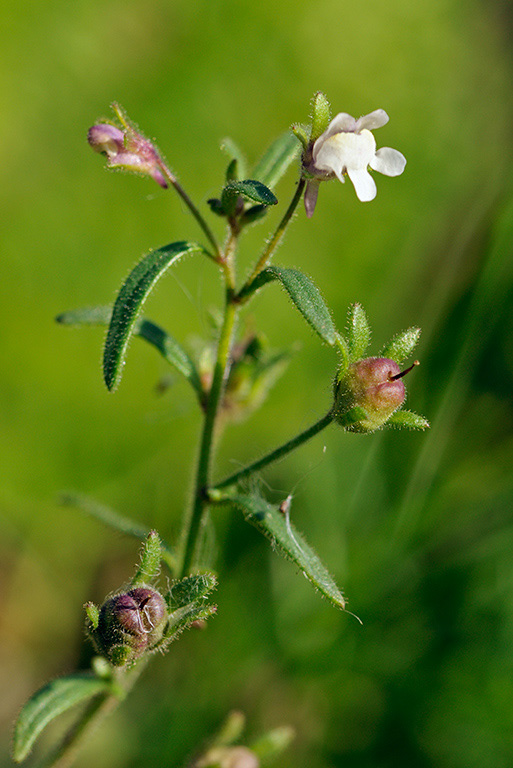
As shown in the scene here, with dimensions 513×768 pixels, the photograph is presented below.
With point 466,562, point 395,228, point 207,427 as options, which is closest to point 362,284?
point 395,228

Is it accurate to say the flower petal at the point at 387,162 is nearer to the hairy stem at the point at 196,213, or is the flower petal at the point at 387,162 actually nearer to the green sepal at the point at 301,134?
the green sepal at the point at 301,134

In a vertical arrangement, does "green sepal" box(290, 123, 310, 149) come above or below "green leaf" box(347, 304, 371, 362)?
above

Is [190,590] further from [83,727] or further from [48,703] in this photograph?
[83,727]

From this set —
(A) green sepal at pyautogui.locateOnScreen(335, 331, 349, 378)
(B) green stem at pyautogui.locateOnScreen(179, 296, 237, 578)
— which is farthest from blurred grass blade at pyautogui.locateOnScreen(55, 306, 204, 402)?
(A) green sepal at pyautogui.locateOnScreen(335, 331, 349, 378)

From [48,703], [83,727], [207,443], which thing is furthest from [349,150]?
[83,727]

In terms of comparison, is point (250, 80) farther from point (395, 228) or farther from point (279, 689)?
point (279, 689)

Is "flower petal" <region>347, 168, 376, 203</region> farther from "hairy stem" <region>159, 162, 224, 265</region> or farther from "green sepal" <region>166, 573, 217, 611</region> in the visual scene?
"green sepal" <region>166, 573, 217, 611</region>
